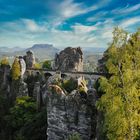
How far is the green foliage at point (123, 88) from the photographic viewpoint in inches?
1040

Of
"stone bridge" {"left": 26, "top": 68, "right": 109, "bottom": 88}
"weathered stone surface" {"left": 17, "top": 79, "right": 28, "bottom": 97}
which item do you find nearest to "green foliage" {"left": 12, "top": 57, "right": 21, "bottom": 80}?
"weathered stone surface" {"left": 17, "top": 79, "right": 28, "bottom": 97}

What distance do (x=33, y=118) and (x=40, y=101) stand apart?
5.92 metres

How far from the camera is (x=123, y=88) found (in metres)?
26.7

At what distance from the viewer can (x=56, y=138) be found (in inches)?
1630

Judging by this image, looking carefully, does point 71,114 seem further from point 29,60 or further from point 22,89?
point 29,60

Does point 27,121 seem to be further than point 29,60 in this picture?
No

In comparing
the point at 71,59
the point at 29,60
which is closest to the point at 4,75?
the point at 29,60

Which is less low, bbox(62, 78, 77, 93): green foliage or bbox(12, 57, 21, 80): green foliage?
bbox(12, 57, 21, 80): green foliage

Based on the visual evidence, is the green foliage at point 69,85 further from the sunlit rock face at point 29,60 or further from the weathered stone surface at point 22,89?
the sunlit rock face at point 29,60

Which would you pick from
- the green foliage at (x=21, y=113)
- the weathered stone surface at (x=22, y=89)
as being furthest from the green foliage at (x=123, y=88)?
the weathered stone surface at (x=22, y=89)

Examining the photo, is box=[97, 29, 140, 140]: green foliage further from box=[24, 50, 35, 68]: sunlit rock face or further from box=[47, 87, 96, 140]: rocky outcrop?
box=[24, 50, 35, 68]: sunlit rock face

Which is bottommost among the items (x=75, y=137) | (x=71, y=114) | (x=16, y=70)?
(x=75, y=137)

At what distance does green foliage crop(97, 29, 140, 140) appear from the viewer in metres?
26.4

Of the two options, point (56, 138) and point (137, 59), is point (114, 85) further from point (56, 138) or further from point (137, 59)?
point (56, 138)
